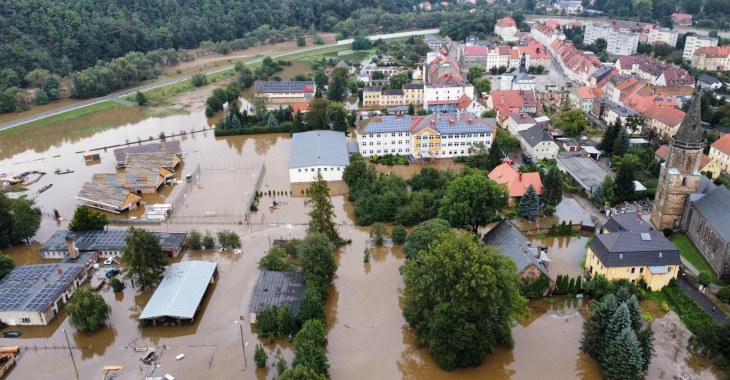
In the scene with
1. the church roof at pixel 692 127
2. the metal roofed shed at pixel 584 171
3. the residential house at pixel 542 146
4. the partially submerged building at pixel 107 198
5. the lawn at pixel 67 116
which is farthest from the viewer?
the lawn at pixel 67 116

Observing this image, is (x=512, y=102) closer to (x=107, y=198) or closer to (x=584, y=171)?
(x=584, y=171)

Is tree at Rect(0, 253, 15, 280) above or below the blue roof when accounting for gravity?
below

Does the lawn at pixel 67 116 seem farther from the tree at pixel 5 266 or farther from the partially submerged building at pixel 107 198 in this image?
the tree at pixel 5 266

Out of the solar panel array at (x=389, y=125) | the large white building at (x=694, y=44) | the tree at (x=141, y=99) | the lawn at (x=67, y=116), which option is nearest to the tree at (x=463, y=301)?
the solar panel array at (x=389, y=125)

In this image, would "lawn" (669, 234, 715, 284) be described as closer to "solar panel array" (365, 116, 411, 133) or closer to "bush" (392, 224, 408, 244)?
"bush" (392, 224, 408, 244)

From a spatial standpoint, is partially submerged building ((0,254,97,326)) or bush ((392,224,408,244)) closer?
partially submerged building ((0,254,97,326))

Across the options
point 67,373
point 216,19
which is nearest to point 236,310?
point 67,373

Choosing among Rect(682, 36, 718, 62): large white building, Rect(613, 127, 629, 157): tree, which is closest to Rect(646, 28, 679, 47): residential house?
Rect(682, 36, 718, 62): large white building
